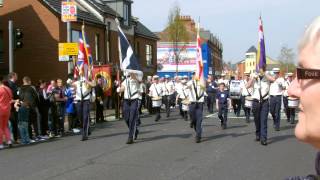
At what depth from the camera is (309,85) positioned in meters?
1.16

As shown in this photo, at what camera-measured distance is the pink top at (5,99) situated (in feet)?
39.9

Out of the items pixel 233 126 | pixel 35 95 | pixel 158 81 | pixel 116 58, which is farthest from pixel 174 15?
→ pixel 35 95

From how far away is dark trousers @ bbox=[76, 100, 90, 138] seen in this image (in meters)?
13.7

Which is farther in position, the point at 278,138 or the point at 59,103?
the point at 59,103

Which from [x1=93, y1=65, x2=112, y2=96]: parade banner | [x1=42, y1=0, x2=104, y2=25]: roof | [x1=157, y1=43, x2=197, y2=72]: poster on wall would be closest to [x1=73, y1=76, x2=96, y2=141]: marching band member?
[x1=93, y1=65, x2=112, y2=96]: parade banner

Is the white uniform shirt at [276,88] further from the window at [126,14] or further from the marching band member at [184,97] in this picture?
the window at [126,14]

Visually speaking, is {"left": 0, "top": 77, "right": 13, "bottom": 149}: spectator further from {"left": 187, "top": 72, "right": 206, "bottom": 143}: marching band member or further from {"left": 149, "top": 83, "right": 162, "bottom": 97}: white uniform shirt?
{"left": 149, "top": 83, "right": 162, "bottom": 97}: white uniform shirt

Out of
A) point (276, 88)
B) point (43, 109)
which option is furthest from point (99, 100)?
point (276, 88)

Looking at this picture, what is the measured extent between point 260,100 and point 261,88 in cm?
36

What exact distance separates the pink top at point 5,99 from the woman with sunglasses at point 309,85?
459 inches

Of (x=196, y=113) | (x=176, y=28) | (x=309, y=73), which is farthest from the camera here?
(x=176, y=28)

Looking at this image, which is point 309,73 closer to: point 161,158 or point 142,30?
point 161,158

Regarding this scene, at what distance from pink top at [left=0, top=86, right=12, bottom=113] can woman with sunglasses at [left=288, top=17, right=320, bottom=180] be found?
38.2ft

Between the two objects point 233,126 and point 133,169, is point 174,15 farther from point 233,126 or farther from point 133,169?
point 133,169
